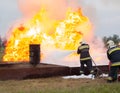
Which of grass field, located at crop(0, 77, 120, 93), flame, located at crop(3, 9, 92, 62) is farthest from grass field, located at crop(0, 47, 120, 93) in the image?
flame, located at crop(3, 9, 92, 62)

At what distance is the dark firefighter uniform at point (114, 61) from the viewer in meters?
15.7

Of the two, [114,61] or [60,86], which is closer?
[60,86]

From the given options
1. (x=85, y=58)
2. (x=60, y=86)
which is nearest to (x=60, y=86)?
(x=60, y=86)

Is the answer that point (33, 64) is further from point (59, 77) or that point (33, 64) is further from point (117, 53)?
point (117, 53)

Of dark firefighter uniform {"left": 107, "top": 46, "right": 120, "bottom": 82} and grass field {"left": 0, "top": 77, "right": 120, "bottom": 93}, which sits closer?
grass field {"left": 0, "top": 77, "right": 120, "bottom": 93}

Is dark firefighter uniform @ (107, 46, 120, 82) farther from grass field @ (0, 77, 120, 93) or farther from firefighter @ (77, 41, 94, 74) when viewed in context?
firefighter @ (77, 41, 94, 74)

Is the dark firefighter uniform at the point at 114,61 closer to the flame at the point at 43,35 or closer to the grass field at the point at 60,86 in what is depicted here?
the grass field at the point at 60,86

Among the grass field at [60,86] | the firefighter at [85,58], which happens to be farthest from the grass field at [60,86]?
the firefighter at [85,58]

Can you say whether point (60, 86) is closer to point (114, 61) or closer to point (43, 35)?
point (114, 61)

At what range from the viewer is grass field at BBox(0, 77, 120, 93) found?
41.3 feet

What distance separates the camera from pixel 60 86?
14.6m

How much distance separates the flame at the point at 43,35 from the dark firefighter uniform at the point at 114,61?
552cm

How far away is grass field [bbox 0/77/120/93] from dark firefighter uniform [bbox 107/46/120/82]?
43 centimetres

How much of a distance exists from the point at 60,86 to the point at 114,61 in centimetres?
252
